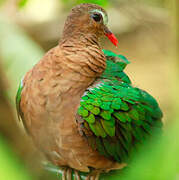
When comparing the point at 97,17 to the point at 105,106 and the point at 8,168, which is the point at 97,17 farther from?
the point at 8,168

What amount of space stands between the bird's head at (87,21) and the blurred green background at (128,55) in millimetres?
50

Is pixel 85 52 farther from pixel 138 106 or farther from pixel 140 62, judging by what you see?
pixel 140 62

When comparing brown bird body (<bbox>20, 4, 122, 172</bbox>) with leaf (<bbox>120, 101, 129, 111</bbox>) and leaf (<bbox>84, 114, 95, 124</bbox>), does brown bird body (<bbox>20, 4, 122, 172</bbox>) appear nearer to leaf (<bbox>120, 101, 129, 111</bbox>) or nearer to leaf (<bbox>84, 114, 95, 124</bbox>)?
leaf (<bbox>84, 114, 95, 124</bbox>)

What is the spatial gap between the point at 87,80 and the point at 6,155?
137 cm

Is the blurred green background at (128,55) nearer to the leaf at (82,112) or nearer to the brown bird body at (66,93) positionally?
the brown bird body at (66,93)

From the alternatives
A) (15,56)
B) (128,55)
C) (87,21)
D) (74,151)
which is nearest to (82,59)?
(87,21)

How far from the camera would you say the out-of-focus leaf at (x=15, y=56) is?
2581 millimetres

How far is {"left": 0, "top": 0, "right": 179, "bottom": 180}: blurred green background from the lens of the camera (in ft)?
1.75

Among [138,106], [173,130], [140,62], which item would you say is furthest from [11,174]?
[140,62]

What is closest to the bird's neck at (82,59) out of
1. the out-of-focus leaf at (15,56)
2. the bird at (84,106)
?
the bird at (84,106)

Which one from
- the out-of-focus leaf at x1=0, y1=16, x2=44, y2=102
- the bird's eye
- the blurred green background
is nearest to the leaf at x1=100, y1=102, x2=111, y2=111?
the blurred green background

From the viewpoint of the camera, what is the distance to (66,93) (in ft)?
5.92

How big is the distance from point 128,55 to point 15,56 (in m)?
4.16

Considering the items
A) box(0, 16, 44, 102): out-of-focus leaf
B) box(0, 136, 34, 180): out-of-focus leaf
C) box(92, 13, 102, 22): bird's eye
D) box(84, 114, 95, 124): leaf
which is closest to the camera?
box(0, 136, 34, 180): out-of-focus leaf
